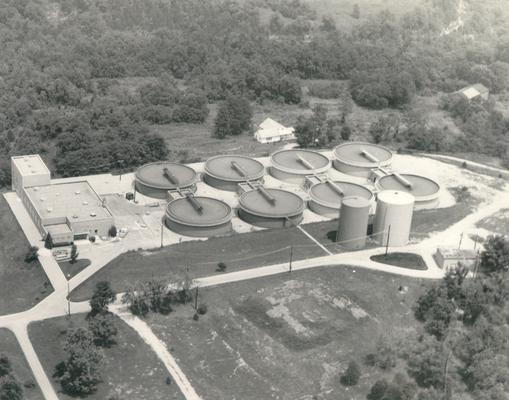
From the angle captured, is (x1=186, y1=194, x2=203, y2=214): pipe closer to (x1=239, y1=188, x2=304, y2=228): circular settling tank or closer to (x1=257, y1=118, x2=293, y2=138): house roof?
(x1=239, y1=188, x2=304, y2=228): circular settling tank

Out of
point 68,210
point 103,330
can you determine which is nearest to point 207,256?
point 68,210

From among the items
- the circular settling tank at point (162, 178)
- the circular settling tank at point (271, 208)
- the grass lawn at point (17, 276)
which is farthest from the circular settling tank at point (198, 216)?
the grass lawn at point (17, 276)

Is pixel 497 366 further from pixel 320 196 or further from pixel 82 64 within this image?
pixel 82 64

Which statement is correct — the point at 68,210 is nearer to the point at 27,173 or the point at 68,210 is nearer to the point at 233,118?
the point at 27,173

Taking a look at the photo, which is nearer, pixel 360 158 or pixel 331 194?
pixel 331 194

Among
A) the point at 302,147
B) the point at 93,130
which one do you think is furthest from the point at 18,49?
the point at 302,147

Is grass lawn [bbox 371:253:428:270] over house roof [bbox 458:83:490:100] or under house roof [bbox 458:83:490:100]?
under

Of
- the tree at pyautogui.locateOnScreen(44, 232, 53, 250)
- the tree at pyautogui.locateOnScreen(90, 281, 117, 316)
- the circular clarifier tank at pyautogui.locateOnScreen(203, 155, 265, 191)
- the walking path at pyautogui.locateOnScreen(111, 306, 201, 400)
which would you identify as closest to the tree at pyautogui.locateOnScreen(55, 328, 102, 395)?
the walking path at pyautogui.locateOnScreen(111, 306, 201, 400)
